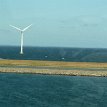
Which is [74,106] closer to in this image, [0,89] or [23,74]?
[0,89]

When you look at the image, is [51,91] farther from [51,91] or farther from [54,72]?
[54,72]

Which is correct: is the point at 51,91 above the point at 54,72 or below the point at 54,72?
below

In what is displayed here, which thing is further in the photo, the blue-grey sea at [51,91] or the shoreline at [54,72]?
the shoreline at [54,72]

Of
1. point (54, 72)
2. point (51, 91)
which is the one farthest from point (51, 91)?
point (54, 72)

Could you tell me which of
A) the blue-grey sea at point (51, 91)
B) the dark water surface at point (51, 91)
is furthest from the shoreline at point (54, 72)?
the dark water surface at point (51, 91)

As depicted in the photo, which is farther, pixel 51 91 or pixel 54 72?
pixel 54 72

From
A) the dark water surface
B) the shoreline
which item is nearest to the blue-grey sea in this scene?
the dark water surface

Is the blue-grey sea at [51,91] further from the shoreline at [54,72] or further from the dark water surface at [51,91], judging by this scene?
the shoreline at [54,72]

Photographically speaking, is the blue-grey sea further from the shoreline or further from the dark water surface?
the shoreline
